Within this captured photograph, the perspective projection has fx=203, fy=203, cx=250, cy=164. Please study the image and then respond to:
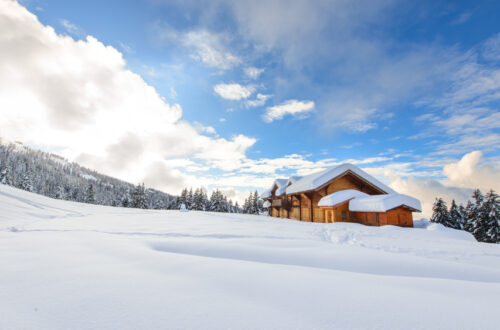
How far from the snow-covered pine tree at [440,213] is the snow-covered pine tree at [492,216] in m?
4.33

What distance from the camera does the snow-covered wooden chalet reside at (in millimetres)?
14055

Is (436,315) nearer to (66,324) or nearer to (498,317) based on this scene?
(498,317)

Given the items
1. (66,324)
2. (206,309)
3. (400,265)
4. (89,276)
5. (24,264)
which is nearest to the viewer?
(66,324)

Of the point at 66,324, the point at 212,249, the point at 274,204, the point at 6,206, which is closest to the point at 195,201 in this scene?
the point at 274,204

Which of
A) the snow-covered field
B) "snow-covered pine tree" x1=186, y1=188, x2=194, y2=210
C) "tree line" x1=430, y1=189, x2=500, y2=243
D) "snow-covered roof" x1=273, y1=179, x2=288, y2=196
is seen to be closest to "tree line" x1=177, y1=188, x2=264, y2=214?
"snow-covered pine tree" x1=186, y1=188, x2=194, y2=210

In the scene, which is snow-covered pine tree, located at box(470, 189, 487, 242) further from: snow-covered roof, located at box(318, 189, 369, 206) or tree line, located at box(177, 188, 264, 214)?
tree line, located at box(177, 188, 264, 214)

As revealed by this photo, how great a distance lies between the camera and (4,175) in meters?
39.8

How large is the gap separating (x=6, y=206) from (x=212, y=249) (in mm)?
10470

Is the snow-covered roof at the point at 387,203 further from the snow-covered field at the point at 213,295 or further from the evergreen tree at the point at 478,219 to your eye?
the evergreen tree at the point at 478,219

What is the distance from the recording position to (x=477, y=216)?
2623 centimetres

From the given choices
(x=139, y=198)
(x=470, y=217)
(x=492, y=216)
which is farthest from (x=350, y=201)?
(x=139, y=198)

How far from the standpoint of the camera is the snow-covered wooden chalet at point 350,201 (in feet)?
46.1

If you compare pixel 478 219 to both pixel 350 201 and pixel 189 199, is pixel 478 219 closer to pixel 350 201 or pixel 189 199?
pixel 350 201

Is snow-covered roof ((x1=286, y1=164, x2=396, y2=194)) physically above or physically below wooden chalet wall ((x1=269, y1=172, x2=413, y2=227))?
above
